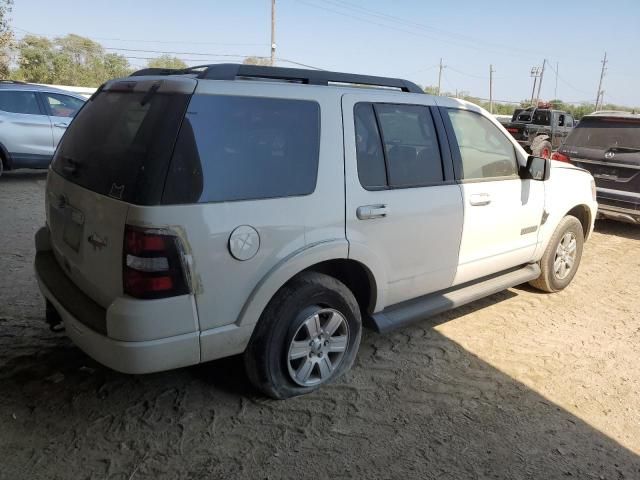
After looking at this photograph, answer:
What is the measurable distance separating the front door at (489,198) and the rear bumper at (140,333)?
83.6 inches

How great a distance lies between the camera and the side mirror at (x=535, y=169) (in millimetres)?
4012

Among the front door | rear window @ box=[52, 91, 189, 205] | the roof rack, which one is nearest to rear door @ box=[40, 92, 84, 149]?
rear window @ box=[52, 91, 189, 205]

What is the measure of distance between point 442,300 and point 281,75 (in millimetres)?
1932

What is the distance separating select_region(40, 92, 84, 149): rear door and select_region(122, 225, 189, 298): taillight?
7.90 m

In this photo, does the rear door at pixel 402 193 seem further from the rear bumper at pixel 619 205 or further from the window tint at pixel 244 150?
the rear bumper at pixel 619 205

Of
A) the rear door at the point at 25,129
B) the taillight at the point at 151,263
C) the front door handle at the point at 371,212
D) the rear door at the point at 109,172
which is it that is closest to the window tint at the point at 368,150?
the front door handle at the point at 371,212

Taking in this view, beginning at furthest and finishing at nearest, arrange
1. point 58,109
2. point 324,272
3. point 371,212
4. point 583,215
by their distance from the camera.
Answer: point 58,109 < point 583,215 < point 324,272 < point 371,212

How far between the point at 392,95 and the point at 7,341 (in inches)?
122

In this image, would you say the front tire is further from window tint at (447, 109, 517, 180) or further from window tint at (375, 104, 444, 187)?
window tint at (447, 109, 517, 180)

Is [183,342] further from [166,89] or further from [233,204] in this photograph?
[166,89]

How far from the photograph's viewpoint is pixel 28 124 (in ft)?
29.2

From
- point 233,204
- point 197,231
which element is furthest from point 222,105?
point 197,231

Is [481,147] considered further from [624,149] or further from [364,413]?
[624,149]

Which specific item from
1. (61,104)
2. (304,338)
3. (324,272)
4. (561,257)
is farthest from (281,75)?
(61,104)
